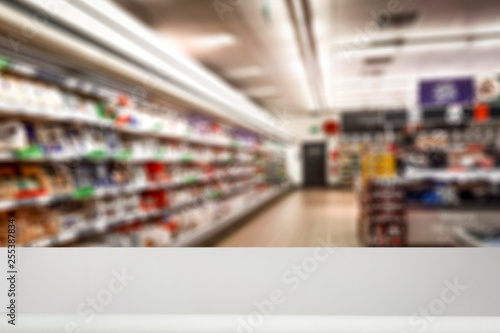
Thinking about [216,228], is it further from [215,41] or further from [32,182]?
[32,182]

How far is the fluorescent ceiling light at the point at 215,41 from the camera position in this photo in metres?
6.89

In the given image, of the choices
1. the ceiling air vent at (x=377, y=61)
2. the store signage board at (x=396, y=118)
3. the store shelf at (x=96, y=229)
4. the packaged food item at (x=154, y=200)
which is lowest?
the store shelf at (x=96, y=229)

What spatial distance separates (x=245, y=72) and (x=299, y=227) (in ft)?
12.8

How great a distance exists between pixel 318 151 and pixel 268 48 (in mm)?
12286

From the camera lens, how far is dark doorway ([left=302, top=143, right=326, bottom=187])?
63.9 ft

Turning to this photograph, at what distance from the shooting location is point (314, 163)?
1955cm

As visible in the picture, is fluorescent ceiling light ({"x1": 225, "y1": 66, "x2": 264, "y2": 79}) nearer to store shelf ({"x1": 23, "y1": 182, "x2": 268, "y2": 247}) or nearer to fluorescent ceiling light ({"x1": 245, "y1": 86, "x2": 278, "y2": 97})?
fluorescent ceiling light ({"x1": 245, "y1": 86, "x2": 278, "y2": 97})

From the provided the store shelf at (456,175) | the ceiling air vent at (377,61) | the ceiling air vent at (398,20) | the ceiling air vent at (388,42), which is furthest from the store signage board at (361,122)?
the store shelf at (456,175)

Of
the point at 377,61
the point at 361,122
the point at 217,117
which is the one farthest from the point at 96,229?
the point at 361,122

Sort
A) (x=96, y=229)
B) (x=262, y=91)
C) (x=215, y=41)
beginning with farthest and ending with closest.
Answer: (x=262, y=91), (x=215, y=41), (x=96, y=229)

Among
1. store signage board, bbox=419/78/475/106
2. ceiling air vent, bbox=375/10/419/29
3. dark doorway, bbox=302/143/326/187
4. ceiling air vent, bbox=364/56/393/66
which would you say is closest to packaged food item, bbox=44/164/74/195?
ceiling air vent, bbox=375/10/419/29

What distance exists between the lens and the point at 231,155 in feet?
32.0

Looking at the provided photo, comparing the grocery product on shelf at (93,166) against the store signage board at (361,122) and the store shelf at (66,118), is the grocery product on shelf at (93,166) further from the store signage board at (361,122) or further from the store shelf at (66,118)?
the store signage board at (361,122)

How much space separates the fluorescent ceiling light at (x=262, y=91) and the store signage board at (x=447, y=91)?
207 inches
